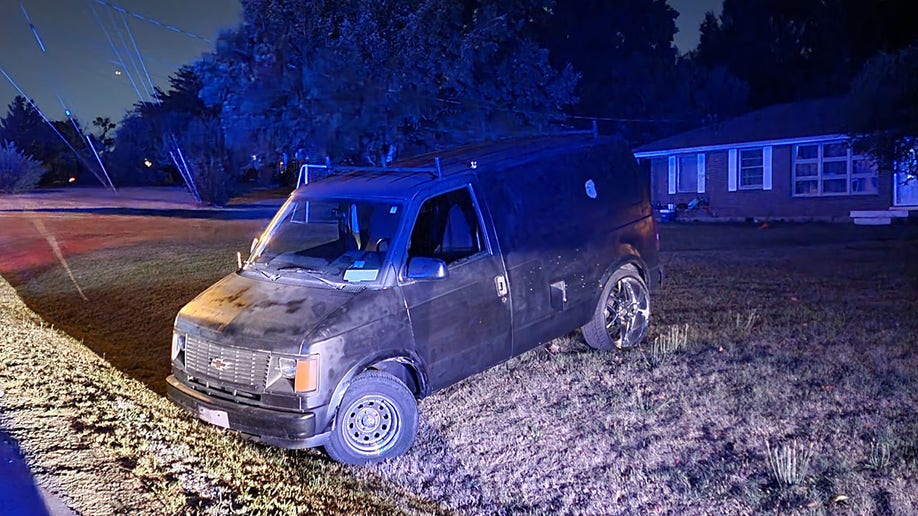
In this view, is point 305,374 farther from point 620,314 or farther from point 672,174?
point 672,174

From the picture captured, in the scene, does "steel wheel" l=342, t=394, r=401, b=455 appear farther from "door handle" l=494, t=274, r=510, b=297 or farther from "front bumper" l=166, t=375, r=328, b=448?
"door handle" l=494, t=274, r=510, b=297

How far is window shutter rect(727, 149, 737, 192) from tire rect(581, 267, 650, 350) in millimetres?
18225

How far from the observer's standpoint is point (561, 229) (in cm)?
679

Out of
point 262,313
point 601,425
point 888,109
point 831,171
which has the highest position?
point 888,109

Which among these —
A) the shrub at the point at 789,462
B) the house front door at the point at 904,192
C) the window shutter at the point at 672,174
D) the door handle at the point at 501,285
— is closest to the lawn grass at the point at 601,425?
the shrub at the point at 789,462

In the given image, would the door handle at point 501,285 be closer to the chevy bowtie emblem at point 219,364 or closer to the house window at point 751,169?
the chevy bowtie emblem at point 219,364

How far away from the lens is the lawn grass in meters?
4.55

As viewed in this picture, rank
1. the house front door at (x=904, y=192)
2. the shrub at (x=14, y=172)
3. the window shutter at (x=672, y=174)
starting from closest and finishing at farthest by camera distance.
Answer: the house front door at (x=904, y=192), the window shutter at (x=672, y=174), the shrub at (x=14, y=172)

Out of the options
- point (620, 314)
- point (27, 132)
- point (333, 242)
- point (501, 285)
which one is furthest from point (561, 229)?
point (27, 132)

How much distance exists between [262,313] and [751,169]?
2208 centimetres

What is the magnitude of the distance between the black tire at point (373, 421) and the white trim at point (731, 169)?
2146 cm

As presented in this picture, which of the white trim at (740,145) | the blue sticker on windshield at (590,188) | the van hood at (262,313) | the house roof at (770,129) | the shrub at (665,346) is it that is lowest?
the shrub at (665,346)

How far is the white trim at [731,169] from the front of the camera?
2453cm

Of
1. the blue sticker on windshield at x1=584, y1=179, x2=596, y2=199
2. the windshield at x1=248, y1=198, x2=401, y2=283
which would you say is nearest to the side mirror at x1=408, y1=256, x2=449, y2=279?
the windshield at x1=248, y1=198, x2=401, y2=283
